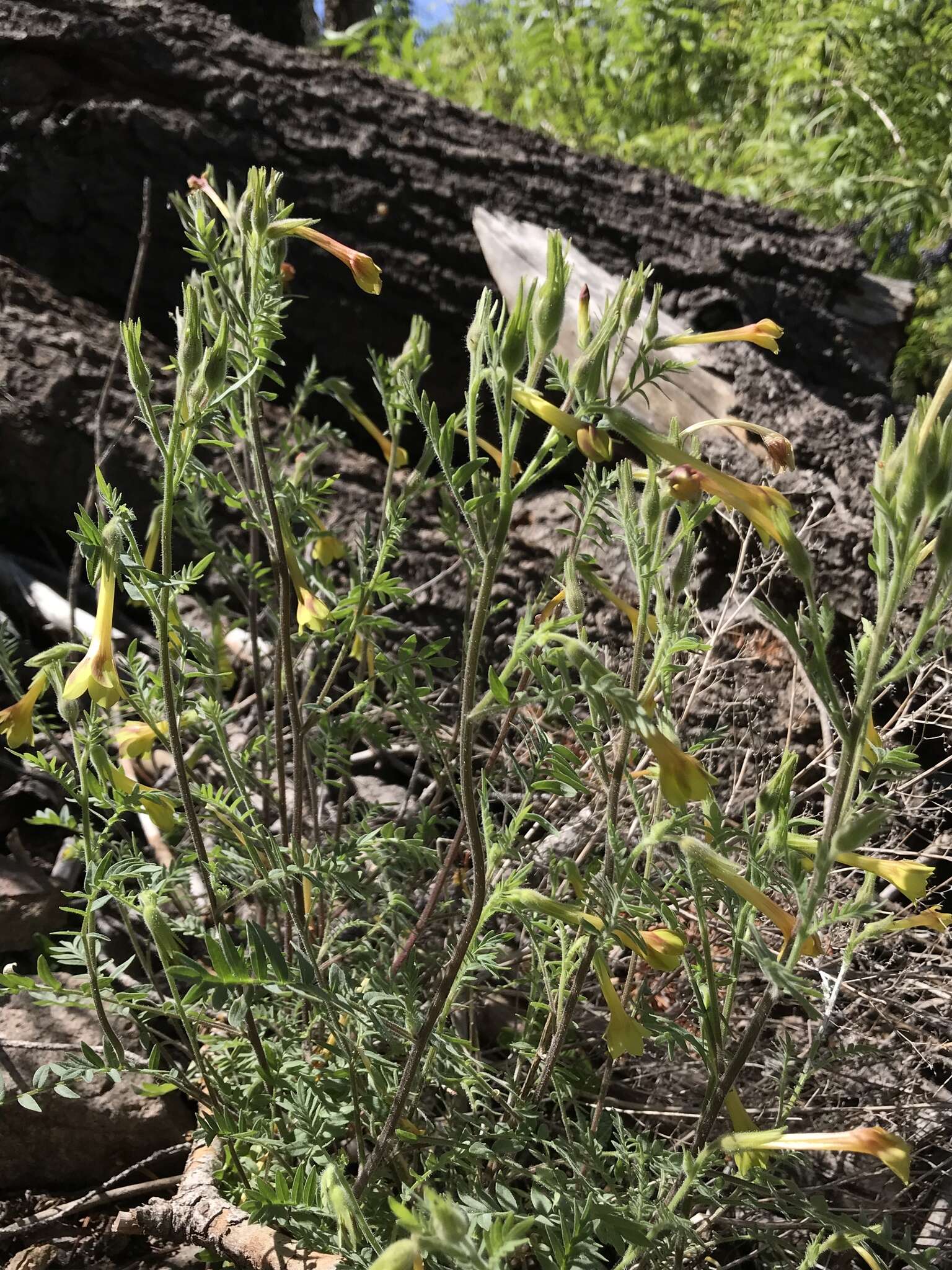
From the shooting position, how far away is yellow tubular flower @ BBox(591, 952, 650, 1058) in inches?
42.6

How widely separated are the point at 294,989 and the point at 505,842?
12.4 inches

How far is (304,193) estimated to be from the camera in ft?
10.4

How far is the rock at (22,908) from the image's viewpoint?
6.03 ft

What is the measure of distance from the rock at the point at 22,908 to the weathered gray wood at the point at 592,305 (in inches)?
74.3

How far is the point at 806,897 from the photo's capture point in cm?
88

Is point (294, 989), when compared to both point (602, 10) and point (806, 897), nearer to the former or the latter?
point (806, 897)

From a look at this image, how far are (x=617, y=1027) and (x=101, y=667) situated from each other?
2.46 ft

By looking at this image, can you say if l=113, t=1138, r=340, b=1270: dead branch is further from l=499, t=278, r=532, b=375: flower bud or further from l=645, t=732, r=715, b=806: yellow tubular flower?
l=499, t=278, r=532, b=375: flower bud

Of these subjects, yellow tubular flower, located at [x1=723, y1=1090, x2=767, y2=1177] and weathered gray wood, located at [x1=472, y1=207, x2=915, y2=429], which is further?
weathered gray wood, located at [x1=472, y1=207, x2=915, y2=429]

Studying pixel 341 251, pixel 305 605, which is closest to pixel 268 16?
pixel 341 251

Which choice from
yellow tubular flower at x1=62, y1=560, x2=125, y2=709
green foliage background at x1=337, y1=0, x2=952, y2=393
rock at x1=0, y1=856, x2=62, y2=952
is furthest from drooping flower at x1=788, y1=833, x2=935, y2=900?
green foliage background at x1=337, y1=0, x2=952, y2=393

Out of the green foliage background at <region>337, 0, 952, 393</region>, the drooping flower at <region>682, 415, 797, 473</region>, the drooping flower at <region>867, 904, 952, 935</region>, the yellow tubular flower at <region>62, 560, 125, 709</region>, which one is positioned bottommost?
the drooping flower at <region>867, 904, 952, 935</region>

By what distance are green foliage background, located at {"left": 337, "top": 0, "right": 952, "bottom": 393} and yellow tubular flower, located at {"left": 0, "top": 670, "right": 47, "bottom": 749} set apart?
348 cm

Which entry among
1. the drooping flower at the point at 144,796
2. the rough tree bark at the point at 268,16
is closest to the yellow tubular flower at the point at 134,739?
the drooping flower at the point at 144,796
